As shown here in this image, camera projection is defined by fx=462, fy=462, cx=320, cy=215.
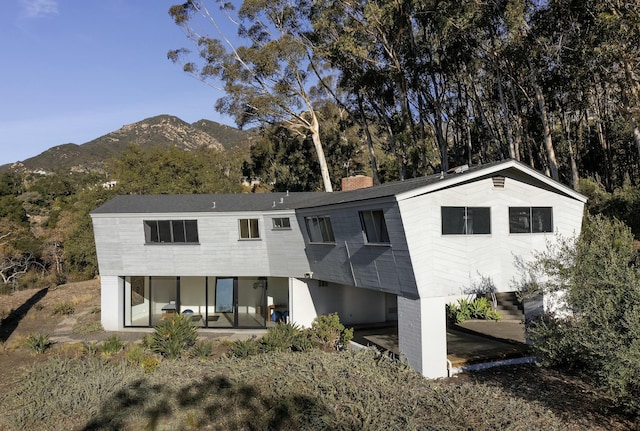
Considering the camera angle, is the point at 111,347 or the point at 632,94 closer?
the point at 111,347

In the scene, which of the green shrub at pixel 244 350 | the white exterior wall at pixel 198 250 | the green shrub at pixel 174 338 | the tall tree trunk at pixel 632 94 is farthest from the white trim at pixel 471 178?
the tall tree trunk at pixel 632 94

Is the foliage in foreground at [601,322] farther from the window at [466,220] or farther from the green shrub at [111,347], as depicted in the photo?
the green shrub at [111,347]

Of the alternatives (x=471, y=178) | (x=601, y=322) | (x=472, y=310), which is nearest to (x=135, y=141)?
(x=472, y=310)

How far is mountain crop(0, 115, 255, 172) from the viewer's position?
11525cm

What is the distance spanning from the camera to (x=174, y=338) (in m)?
16.3

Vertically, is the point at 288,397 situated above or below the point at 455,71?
below

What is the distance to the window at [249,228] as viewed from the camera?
71.4ft

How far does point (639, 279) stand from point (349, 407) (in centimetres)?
672

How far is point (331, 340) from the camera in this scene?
17219 mm

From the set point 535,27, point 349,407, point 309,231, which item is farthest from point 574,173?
point 349,407

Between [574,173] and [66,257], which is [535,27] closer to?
[574,173]

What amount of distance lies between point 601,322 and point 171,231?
18.3 metres

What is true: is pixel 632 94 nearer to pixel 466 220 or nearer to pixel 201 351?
pixel 466 220

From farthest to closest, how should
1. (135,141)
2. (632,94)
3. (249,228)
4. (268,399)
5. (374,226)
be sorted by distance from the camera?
(135,141)
(632,94)
(249,228)
(374,226)
(268,399)
